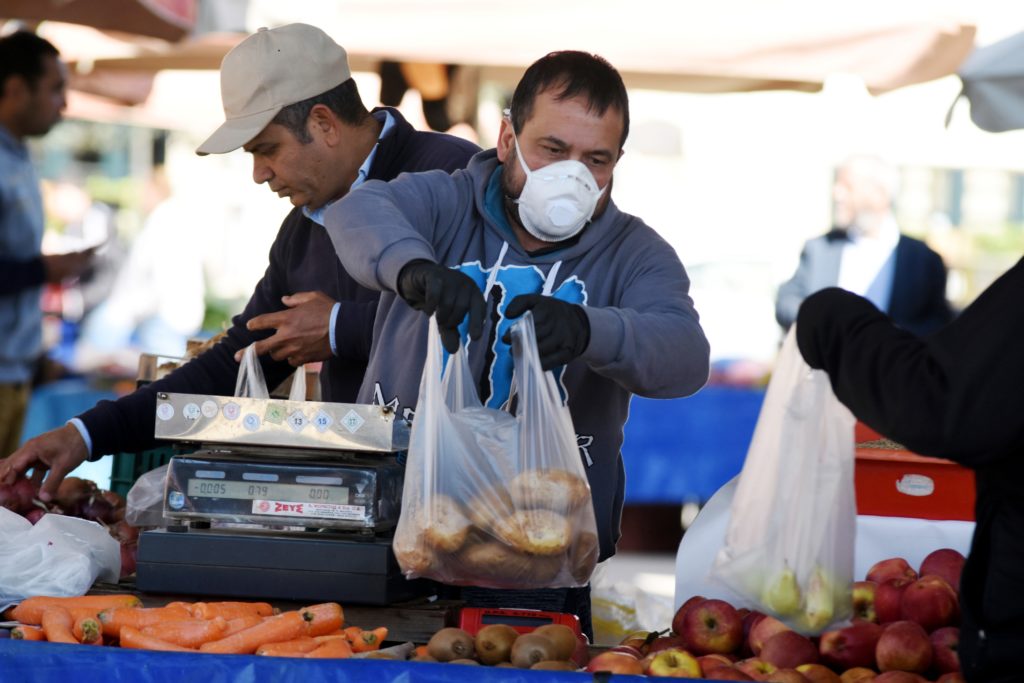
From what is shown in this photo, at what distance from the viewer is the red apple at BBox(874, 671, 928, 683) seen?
1.85 m

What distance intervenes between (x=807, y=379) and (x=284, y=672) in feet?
2.69

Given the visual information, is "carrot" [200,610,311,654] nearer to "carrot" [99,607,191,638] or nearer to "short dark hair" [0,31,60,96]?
"carrot" [99,607,191,638]

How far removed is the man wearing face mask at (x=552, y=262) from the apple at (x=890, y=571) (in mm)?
439

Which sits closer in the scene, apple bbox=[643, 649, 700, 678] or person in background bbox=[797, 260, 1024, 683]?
person in background bbox=[797, 260, 1024, 683]

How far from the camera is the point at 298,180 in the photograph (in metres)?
2.87

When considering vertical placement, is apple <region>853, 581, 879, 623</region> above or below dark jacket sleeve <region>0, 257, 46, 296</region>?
below

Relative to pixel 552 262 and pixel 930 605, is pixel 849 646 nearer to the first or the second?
pixel 930 605

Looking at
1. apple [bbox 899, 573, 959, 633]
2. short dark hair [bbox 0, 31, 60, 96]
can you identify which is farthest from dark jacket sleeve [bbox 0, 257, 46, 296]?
apple [bbox 899, 573, 959, 633]

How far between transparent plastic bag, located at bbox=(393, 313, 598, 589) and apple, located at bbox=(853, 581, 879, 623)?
0.45 meters

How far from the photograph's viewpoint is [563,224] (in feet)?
7.34

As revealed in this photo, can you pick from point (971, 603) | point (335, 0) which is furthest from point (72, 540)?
point (335, 0)

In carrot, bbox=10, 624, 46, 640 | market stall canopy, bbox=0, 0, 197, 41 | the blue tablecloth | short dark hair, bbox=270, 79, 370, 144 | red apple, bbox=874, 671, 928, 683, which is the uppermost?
market stall canopy, bbox=0, 0, 197, 41

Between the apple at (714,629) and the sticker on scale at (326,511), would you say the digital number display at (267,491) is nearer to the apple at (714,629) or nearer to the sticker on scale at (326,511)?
the sticker on scale at (326,511)

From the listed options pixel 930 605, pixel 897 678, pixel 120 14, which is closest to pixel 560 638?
pixel 897 678
